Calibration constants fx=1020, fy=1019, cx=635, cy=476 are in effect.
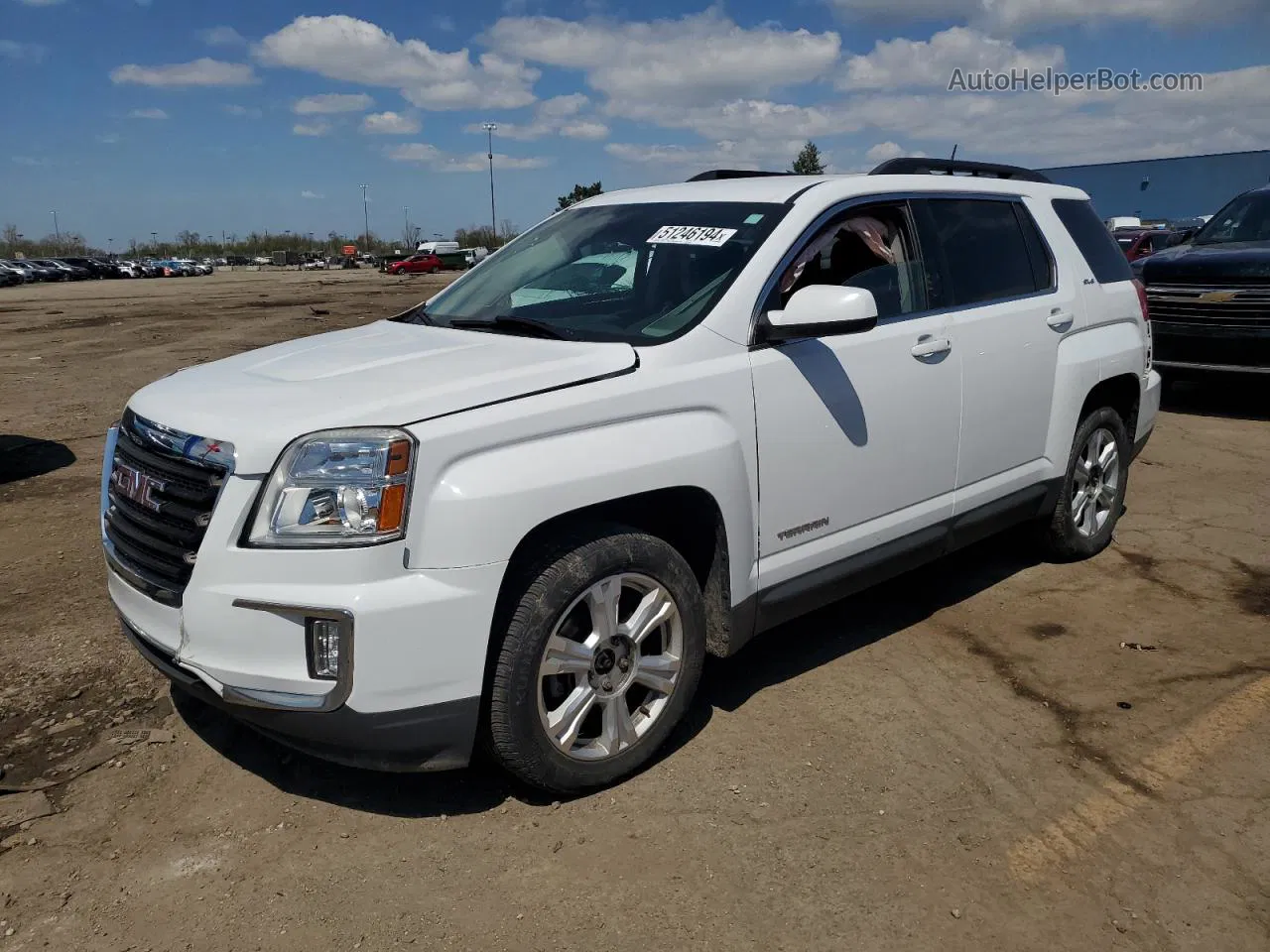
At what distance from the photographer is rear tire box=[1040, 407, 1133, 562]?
4.98m

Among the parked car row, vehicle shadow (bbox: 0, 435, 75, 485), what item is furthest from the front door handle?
the parked car row

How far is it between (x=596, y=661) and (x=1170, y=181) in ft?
182

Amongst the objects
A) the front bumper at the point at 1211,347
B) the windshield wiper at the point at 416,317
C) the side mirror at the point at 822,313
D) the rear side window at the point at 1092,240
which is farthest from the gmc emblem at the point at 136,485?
the front bumper at the point at 1211,347

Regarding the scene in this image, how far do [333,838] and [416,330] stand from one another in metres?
1.85

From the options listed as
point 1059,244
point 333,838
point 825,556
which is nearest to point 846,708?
point 825,556

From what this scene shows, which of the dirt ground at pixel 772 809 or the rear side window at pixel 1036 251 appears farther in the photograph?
the rear side window at pixel 1036 251

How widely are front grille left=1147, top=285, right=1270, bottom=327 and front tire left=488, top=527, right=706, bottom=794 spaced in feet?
22.6

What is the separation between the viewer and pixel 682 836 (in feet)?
9.66

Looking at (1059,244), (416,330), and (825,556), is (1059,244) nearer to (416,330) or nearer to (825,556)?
(825,556)

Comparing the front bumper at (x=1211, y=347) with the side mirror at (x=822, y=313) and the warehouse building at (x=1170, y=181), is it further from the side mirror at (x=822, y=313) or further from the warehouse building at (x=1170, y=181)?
the warehouse building at (x=1170, y=181)

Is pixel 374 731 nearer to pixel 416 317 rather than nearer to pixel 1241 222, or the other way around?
pixel 416 317

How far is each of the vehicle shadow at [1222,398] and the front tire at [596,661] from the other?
24.9 ft

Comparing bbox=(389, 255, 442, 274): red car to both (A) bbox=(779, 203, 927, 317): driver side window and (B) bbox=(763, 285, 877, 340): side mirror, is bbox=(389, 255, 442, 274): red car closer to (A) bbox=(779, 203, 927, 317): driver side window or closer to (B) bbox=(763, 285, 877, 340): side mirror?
(A) bbox=(779, 203, 927, 317): driver side window

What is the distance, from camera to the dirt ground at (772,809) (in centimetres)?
260
